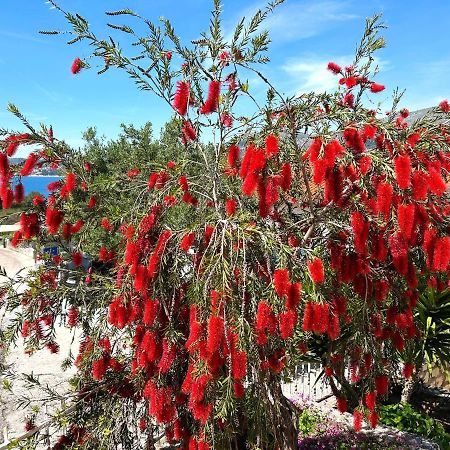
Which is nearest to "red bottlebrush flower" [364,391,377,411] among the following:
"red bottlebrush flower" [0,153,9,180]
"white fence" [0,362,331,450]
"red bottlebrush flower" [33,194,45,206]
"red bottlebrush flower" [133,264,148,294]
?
"red bottlebrush flower" [133,264,148,294]

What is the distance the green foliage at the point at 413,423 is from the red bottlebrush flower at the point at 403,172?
4.56 metres

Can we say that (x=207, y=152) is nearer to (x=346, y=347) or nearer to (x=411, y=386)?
(x=346, y=347)

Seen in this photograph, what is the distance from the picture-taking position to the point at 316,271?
91.6 inches

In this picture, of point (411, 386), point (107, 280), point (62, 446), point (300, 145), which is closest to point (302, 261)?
point (300, 145)

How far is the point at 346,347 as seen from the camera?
400 centimetres

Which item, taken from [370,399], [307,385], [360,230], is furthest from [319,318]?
[307,385]

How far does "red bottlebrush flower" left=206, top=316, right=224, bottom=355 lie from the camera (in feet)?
7.02

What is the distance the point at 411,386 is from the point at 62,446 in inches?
182

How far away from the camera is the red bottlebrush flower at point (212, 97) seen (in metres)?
2.94

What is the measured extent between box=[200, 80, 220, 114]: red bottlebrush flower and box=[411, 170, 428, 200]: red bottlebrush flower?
4.62 ft

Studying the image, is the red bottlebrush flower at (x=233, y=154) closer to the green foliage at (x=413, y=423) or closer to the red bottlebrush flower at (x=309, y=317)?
the red bottlebrush flower at (x=309, y=317)

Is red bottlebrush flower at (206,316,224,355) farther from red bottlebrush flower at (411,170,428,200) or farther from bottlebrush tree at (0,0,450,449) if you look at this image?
red bottlebrush flower at (411,170,428,200)

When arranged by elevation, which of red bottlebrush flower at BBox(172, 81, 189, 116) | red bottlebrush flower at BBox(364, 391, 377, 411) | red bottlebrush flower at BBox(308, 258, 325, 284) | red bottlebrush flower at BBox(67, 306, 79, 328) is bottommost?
red bottlebrush flower at BBox(364, 391, 377, 411)

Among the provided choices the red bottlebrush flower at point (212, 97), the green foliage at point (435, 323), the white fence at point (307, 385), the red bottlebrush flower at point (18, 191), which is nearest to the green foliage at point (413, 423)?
the green foliage at point (435, 323)
